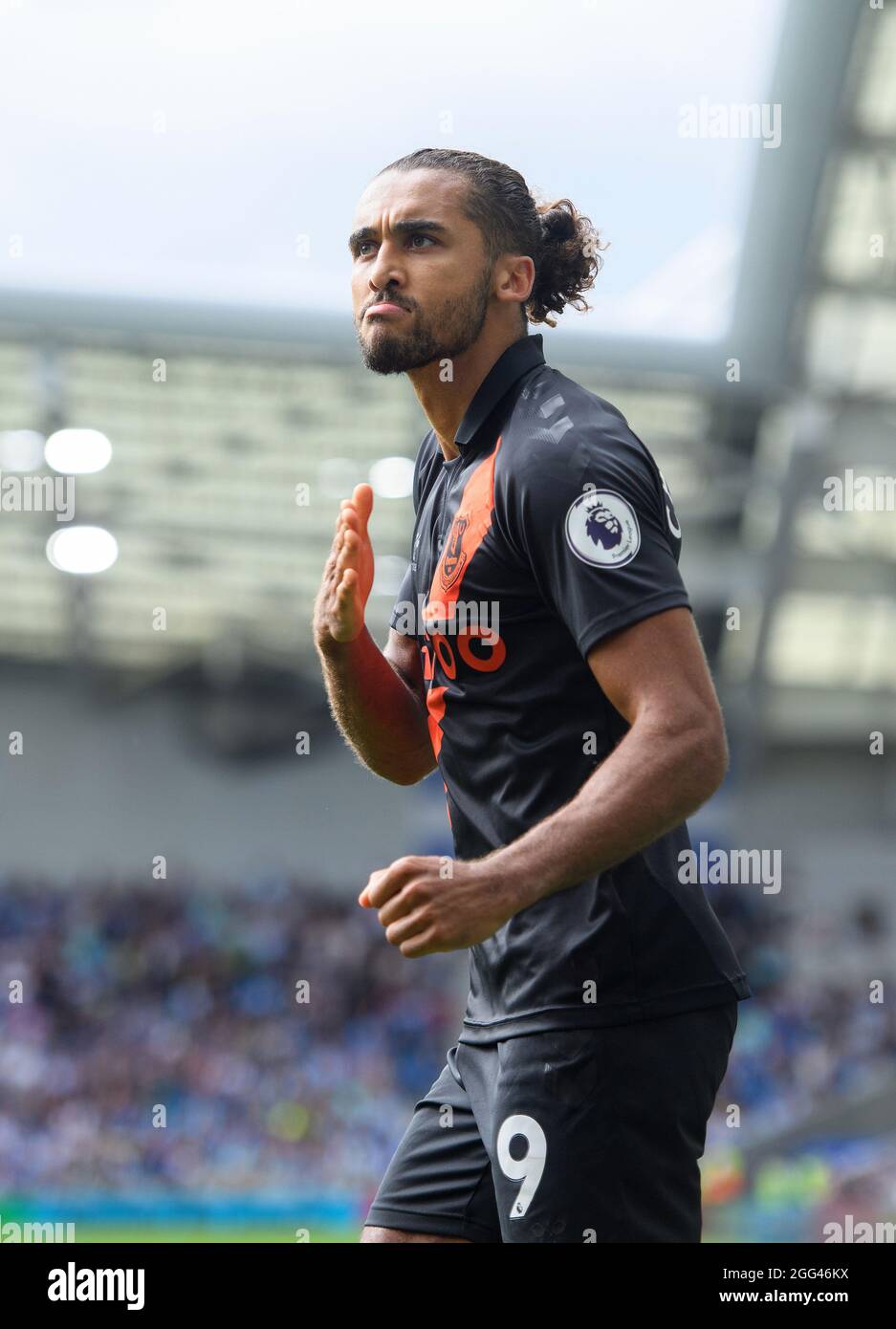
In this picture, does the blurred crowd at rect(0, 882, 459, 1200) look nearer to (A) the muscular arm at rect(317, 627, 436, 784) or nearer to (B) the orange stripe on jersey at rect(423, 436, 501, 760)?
(A) the muscular arm at rect(317, 627, 436, 784)

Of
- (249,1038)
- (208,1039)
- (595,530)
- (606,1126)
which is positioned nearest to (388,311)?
(595,530)

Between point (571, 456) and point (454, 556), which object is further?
point (454, 556)

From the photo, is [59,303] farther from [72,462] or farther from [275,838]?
[275,838]

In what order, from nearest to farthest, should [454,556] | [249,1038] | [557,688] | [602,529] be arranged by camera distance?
1. [602,529]
2. [557,688]
3. [454,556]
4. [249,1038]

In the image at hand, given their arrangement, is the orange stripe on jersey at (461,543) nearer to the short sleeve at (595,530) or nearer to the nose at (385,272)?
the short sleeve at (595,530)

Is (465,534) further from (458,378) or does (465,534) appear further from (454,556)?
(458,378)

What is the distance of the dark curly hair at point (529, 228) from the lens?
2348 mm

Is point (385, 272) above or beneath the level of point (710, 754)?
above

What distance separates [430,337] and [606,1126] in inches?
46.8

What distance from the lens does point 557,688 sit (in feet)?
6.73

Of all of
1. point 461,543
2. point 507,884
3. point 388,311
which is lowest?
point 507,884

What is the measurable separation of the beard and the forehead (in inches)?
4.5

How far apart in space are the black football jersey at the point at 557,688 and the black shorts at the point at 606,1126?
37 millimetres
